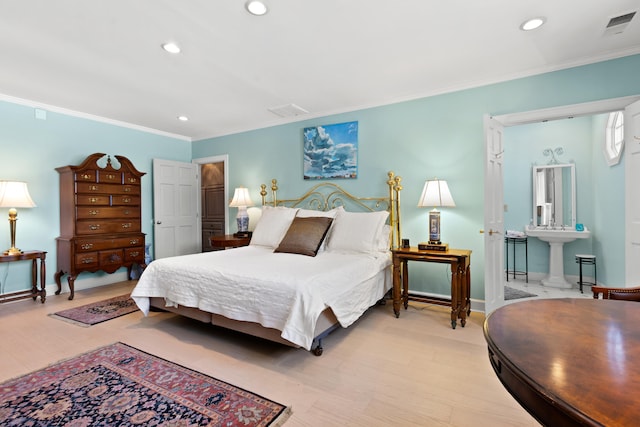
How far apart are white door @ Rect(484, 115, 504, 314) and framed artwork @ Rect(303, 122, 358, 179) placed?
63.7 inches

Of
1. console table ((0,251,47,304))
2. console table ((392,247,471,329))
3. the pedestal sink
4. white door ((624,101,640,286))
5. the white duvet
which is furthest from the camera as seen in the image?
the pedestal sink

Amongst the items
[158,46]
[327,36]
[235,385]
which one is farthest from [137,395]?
[327,36]

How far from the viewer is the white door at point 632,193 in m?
2.57

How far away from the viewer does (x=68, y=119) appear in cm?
434

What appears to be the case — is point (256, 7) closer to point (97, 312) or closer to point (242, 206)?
point (242, 206)

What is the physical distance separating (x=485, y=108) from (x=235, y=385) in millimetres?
3480

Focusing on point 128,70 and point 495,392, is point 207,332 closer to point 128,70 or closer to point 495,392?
point 495,392

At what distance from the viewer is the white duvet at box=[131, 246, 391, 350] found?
A: 2.21 metres

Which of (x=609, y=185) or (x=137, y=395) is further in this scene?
(x=609, y=185)

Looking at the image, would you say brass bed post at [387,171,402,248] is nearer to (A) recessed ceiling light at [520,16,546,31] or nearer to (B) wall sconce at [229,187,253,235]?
(A) recessed ceiling light at [520,16,546,31]

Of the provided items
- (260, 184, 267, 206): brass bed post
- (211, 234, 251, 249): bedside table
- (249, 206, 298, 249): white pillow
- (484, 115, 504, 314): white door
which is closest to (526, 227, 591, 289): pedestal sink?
(484, 115, 504, 314): white door

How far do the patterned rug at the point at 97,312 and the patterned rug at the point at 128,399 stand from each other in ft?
3.26

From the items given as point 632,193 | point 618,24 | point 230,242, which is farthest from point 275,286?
point 618,24

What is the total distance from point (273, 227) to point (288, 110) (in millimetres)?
1634
